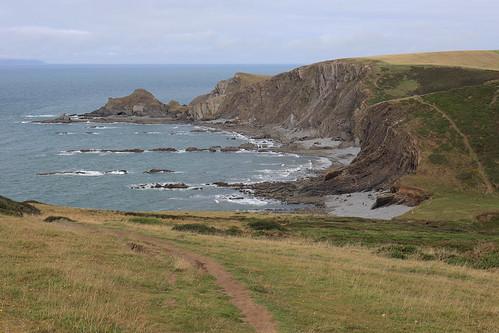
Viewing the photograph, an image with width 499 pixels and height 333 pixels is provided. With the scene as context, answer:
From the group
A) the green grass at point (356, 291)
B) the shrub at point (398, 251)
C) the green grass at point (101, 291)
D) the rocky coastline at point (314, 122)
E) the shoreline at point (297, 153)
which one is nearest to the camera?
the green grass at point (101, 291)

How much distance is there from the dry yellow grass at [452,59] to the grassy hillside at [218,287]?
144230mm

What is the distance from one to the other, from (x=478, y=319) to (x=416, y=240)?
81.9ft

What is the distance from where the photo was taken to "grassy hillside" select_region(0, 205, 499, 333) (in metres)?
14.6

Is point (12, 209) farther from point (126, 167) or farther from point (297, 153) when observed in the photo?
point (297, 153)

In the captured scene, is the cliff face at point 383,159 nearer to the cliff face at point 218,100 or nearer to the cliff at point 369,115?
the cliff at point 369,115

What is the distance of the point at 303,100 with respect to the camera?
166500mm

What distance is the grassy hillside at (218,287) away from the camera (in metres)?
14.6

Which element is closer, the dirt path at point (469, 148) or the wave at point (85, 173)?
the dirt path at point (469, 148)

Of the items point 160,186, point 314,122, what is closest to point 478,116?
point 160,186

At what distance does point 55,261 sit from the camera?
2028 cm

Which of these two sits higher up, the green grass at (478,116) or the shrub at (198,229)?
the green grass at (478,116)

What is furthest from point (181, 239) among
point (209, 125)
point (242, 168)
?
point (209, 125)

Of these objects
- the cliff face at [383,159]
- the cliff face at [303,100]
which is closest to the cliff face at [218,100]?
the cliff face at [303,100]

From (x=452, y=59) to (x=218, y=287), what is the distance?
175837 millimetres
